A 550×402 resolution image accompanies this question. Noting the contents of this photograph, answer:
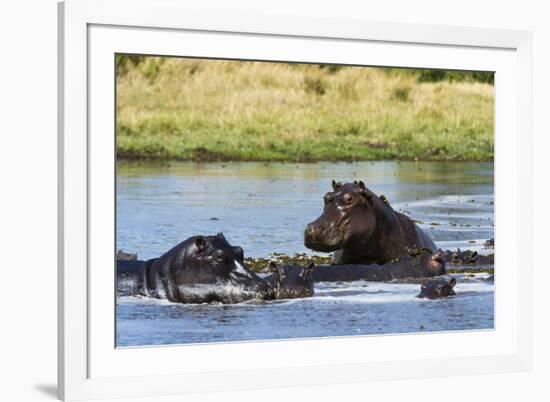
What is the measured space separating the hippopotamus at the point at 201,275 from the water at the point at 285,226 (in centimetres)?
8

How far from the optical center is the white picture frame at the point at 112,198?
28.5ft

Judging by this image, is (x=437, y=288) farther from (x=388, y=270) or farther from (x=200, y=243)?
(x=200, y=243)

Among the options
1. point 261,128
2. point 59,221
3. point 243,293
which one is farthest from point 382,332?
point 59,221

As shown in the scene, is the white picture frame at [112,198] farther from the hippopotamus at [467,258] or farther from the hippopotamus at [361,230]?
the hippopotamus at [361,230]

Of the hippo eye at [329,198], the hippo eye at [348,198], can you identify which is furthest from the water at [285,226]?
the hippo eye at [348,198]

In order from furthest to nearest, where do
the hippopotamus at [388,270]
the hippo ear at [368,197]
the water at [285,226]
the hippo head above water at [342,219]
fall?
the hippo ear at [368,197] < the hippo head above water at [342,219] < the hippopotamus at [388,270] < the water at [285,226]

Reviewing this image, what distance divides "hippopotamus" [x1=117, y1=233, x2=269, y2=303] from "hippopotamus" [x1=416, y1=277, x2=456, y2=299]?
1433mm

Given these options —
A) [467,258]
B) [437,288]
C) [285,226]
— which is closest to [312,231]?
[285,226]

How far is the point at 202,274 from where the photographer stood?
9.45 meters

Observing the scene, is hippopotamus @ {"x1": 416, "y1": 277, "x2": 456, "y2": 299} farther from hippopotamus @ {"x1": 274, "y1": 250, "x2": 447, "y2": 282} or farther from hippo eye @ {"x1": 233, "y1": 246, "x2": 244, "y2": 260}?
hippo eye @ {"x1": 233, "y1": 246, "x2": 244, "y2": 260}

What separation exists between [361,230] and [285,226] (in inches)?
32.6

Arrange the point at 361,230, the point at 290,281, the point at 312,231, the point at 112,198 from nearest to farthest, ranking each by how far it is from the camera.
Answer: the point at 112,198, the point at 290,281, the point at 312,231, the point at 361,230

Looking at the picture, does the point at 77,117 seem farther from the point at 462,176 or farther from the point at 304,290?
the point at 462,176

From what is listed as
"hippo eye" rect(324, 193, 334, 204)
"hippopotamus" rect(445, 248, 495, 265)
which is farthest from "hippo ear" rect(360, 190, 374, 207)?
"hippopotamus" rect(445, 248, 495, 265)
